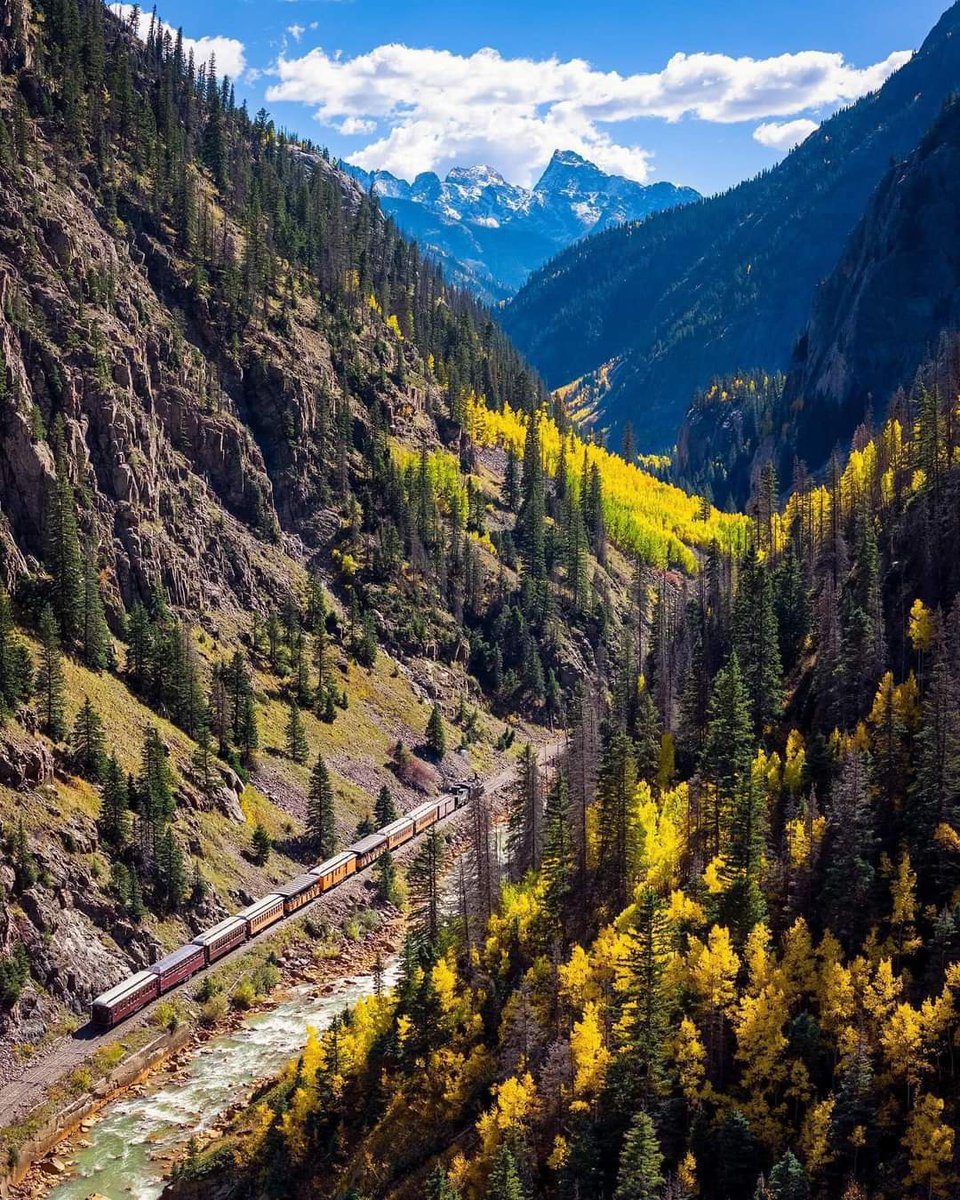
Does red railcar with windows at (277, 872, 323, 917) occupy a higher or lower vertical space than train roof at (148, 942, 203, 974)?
lower

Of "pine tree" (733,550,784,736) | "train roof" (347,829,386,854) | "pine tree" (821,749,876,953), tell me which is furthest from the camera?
"train roof" (347,829,386,854)

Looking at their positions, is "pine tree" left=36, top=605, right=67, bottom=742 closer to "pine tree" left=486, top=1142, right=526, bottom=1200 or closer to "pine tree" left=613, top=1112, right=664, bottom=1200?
"pine tree" left=486, top=1142, right=526, bottom=1200

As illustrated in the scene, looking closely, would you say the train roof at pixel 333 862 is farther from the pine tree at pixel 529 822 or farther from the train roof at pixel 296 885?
the pine tree at pixel 529 822

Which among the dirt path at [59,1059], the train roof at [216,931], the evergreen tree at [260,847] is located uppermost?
the evergreen tree at [260,847]

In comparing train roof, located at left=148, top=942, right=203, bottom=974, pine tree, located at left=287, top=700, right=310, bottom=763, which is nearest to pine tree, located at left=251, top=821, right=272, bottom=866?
train roof, located at left=148, top=942, right=203, bottom=974

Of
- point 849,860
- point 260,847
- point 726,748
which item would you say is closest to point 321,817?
point 260,847

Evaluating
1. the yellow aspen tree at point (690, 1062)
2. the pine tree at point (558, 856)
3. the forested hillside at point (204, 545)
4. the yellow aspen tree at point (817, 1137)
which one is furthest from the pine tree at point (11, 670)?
the yellow aspen tree at point (817, 1137)

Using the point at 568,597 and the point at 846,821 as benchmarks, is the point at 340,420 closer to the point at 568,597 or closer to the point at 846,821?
the point at 568,597

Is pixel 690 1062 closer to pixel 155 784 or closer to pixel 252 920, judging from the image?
pixel 252 920
